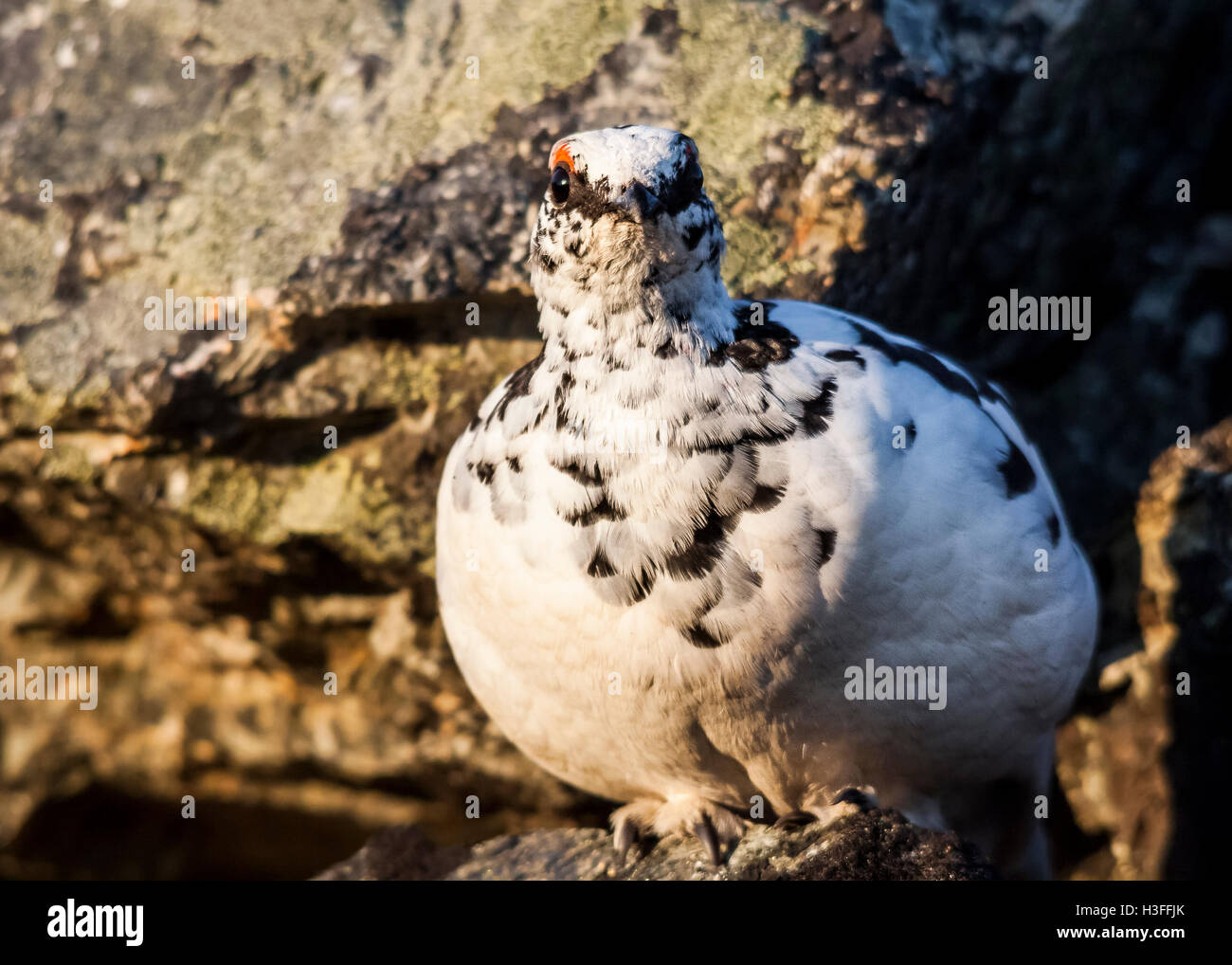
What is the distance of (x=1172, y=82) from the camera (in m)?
5.33

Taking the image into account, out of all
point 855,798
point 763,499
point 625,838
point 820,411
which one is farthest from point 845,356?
point 625,838

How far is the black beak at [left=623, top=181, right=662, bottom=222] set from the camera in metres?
2.87

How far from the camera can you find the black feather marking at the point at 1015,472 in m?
3.32

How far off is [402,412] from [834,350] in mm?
2035

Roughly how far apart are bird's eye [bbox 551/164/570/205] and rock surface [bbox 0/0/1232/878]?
1.42 metres

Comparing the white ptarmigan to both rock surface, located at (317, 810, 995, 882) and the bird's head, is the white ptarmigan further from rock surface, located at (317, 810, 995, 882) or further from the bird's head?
rock surface, located at (317, 810, 995, 882)

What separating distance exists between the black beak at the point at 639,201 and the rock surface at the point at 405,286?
5.35ft

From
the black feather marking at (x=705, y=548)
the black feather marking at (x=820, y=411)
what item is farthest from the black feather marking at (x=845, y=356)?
the black feather marking at (x=705, y=548)

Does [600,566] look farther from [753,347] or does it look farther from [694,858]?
[694,858]

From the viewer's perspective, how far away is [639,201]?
2.87 meters

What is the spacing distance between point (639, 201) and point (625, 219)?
6 centimetres

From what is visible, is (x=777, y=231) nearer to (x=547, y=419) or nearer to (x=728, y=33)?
(x=728, y=33)

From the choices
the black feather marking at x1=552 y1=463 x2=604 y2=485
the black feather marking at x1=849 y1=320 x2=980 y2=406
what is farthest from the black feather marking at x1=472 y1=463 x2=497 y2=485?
the black feather marking at x1=849 y1=320 x2=980 y2=406
